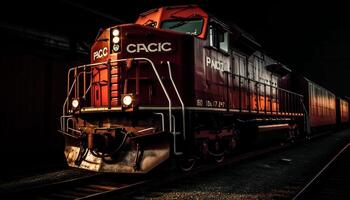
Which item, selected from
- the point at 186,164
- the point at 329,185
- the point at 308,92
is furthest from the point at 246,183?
the point at 308,92

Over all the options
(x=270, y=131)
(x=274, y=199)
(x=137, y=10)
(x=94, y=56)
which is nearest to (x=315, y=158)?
(x=270, y=131)

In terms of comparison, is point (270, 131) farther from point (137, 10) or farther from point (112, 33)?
point (137, 10)

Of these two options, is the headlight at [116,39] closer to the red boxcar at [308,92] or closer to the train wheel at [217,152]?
the train wheel at [217,152]

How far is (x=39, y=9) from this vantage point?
11.8 m

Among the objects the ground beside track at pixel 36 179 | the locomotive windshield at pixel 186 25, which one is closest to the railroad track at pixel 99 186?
the ground beside track at pixel 36 179

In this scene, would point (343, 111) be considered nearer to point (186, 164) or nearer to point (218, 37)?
point (218, 37)

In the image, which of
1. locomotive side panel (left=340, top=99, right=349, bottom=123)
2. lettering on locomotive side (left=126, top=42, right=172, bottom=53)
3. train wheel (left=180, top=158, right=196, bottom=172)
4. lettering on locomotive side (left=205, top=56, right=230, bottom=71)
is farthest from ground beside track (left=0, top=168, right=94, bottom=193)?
locomotive side panel (left=340, top=99, right=349, bottom=123)

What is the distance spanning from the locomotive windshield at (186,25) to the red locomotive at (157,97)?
0.07ft

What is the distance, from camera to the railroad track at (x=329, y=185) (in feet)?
16.1

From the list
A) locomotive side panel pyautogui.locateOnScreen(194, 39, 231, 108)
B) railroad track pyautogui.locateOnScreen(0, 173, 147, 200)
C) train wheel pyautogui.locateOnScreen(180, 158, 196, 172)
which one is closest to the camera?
railroad track pyautogui.locateOnScreen(0, 173, 147, 200)

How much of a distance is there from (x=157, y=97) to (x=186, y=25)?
188cm

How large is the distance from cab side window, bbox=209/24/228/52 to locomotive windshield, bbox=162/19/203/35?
0.87ft

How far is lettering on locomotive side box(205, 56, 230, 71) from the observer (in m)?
6.66

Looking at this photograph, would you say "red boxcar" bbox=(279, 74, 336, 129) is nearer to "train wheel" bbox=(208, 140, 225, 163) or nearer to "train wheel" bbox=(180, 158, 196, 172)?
"train wheel" bbox=(208, 140, 225, 163)
